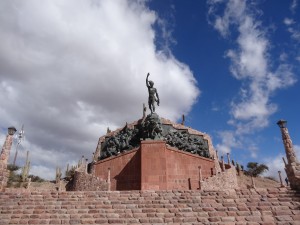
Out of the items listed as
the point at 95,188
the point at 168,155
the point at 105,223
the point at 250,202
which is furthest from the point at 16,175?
the point at 250,202

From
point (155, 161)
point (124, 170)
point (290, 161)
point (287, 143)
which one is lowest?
point (290, 161)

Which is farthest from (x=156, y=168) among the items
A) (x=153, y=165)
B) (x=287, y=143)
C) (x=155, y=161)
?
(x=287, y=143)

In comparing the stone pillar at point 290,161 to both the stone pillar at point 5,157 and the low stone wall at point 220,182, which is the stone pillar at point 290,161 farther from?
the stone pillar at point 5,157

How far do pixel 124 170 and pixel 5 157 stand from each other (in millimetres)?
7141

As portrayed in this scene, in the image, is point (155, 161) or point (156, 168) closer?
point (156, 168)

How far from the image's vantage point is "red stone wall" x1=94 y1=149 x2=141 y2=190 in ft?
48.2

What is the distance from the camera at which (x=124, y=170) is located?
15477 mm

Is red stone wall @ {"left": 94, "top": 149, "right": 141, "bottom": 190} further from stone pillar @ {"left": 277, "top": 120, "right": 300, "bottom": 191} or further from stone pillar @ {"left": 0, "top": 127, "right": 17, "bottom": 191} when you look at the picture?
stone pillar @ {"left": 277, "top": 120, "right": 300, "bottom": 191}

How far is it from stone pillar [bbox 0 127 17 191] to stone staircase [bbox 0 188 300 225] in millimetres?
996

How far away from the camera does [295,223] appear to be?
22.4 feet

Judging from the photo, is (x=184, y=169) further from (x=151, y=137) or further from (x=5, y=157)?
(x=5, y=157)

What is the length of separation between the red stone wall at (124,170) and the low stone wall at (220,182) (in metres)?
3.64

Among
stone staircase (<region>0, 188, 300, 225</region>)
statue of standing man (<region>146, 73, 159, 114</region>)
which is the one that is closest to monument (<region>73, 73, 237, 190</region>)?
statue of standing man (<region>146, 73, 159, 114</region>)

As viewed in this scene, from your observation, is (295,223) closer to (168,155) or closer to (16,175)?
(168,155)
